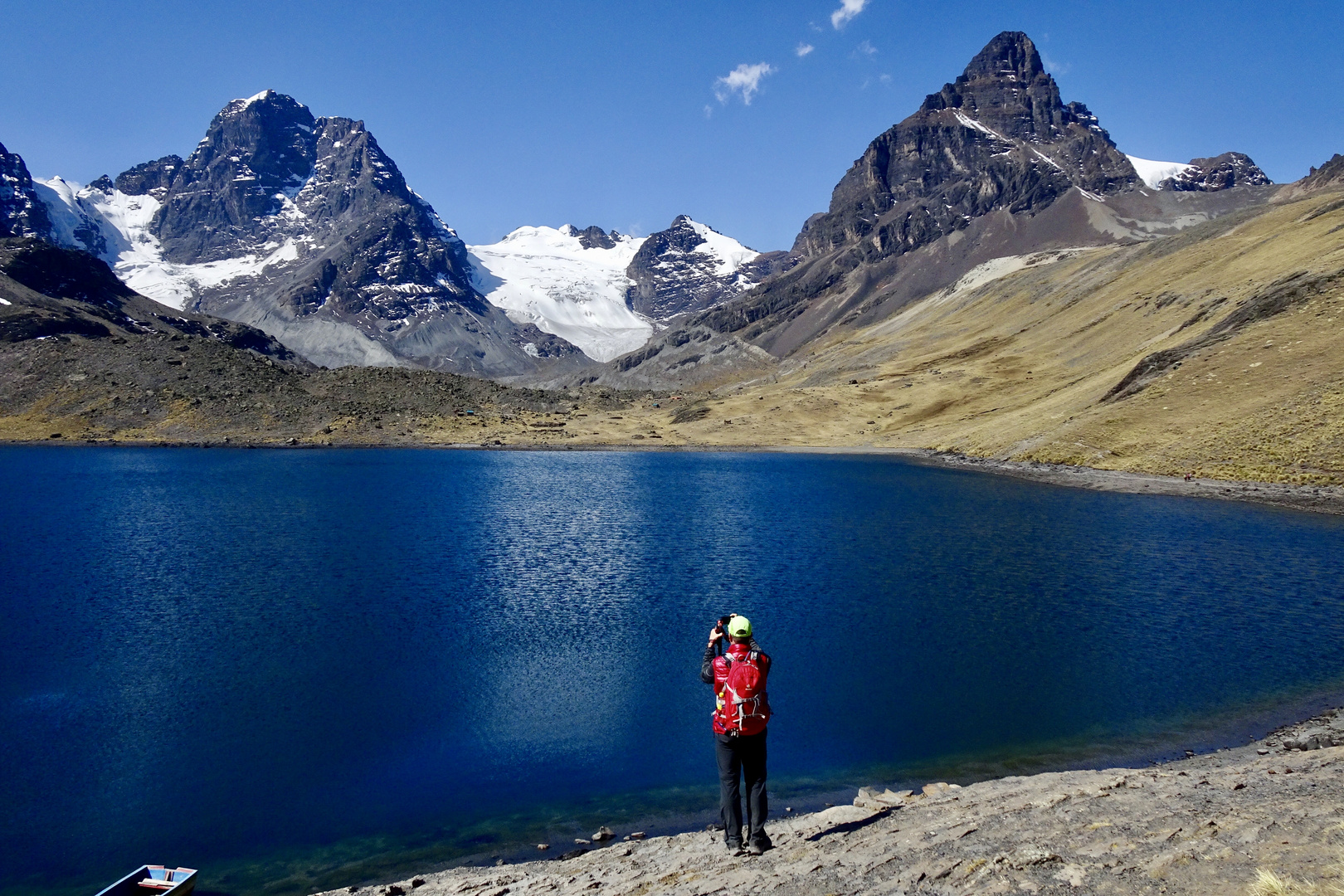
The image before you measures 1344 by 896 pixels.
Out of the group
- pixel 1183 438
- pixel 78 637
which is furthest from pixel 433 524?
pixel 1183 438

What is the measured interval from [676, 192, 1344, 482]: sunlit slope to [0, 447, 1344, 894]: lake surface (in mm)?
15463

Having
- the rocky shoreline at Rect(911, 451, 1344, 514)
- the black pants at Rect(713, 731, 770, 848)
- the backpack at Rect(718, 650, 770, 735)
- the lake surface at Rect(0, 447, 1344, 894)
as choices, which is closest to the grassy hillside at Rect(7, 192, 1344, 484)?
the rocky shoreline at Rect(911, 451, 1344, 514)

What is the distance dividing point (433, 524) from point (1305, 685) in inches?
2048

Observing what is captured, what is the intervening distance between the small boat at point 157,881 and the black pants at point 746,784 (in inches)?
401

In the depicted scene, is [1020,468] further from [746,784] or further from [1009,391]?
[746,784]

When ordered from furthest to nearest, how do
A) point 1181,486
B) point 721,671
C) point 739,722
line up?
point 1181,486 → point 721,671 → point 739,722

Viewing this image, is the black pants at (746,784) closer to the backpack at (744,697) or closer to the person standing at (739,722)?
the person standing at (739,722)

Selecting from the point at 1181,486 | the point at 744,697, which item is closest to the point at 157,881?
the point at 744,697

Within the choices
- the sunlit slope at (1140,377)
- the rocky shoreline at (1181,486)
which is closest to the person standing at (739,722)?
the rocky shoreline at (1181,486)

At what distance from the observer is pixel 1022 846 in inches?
521

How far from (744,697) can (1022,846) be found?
15.7 ft

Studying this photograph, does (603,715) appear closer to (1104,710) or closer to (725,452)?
(1104,710)

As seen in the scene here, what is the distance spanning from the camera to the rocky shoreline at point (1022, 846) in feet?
38.0

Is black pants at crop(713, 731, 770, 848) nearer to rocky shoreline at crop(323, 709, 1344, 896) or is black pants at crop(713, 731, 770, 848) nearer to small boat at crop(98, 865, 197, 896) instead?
rocky shoreline at crop(323, 709, 1344, 896)
